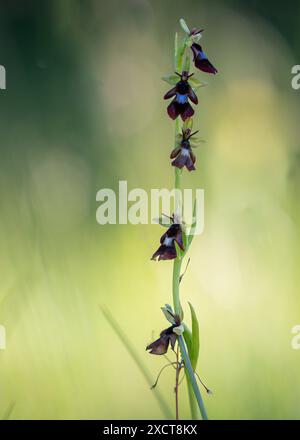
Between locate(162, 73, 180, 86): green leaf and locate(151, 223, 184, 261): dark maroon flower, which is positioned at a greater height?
locate(162, 73, 180, 86): green leaf

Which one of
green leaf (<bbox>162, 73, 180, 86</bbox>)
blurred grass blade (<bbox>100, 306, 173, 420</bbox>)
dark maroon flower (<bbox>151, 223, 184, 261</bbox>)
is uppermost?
green leaf (<bbox>162, 73, 180, 86</bbox>)

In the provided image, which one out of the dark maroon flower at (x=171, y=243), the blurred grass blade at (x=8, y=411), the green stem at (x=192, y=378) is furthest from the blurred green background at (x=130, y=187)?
the dark maroon flower at (x=171, y=243)

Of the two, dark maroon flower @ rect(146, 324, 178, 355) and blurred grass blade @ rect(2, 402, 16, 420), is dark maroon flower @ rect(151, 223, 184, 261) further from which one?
blurred grass blade @ rect(2, 402, 16, 420)

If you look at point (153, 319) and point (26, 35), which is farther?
point (26, 35)

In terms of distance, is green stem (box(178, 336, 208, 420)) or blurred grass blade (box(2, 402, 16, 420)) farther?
blurred grass blade (box(2, 402, 16, 420))

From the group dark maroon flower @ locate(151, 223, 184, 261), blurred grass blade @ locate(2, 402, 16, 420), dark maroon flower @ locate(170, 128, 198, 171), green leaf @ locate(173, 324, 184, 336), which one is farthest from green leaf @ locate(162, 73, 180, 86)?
blurred grass blade @ locate(2, 402, 16, 420)

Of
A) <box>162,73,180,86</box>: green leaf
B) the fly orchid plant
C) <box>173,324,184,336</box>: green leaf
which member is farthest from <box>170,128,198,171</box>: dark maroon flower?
<box>173,324,184,336</box>: green leaf
